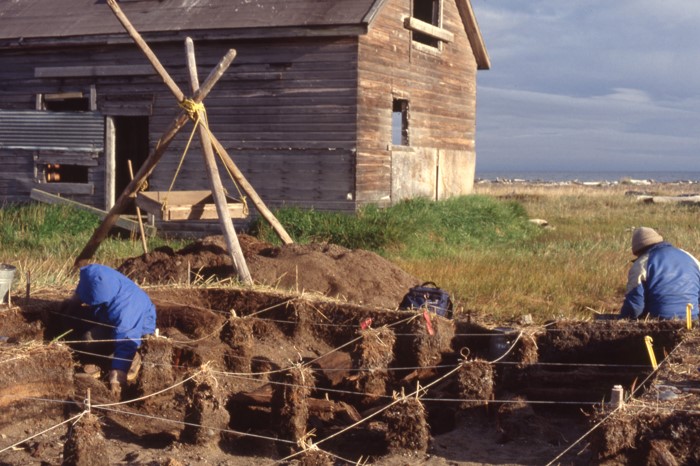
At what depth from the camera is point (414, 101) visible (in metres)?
20.7

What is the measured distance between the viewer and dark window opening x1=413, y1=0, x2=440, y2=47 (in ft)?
71.8

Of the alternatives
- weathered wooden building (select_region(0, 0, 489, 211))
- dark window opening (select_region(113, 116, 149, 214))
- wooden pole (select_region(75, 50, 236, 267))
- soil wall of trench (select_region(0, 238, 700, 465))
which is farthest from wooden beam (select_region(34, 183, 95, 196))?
soil wall of trench (select_region(0, 238, 700, 465))

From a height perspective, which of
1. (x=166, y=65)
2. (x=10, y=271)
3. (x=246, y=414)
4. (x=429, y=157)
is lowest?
(x=246, y=414)

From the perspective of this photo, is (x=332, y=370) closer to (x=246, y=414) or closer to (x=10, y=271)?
(x=246, y=414)

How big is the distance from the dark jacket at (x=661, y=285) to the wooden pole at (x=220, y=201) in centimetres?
412

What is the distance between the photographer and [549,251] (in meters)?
18.0

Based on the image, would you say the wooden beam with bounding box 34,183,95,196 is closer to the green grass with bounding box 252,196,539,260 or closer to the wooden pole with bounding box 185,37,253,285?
the green grass with bounding box 252,196,539,260

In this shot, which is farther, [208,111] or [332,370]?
[208,111]

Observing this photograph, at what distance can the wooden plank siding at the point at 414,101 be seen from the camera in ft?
61.4

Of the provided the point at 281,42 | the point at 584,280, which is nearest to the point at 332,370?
the point at 584,280

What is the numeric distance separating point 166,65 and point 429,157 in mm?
6103

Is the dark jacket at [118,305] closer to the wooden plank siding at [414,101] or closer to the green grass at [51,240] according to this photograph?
the green grass at [51,240]

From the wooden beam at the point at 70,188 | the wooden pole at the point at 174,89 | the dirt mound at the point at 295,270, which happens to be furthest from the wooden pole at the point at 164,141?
the wooden beam at the point at 70,188

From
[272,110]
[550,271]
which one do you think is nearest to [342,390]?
[550,271]
